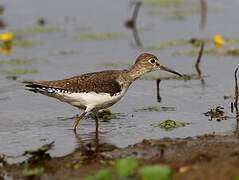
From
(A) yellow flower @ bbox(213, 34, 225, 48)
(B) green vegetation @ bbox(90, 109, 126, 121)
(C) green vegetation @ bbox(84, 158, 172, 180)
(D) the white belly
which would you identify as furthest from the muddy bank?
(A) yellow flower @ bbox(213, 34, 225, 48)

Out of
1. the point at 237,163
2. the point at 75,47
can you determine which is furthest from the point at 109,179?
the point at 75,47

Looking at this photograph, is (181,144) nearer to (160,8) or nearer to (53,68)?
(53,68)

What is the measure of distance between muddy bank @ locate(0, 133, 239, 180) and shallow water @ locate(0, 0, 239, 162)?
52cm

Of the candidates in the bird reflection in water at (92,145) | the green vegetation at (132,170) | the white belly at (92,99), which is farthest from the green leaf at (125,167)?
the white belly at (92,99)

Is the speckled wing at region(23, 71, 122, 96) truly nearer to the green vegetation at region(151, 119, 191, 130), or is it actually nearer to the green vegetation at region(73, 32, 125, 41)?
the green vegetation at region(151, 119, 191, 130)

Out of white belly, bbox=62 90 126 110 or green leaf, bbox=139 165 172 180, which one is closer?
green leaf, bbox=139 165 172 180

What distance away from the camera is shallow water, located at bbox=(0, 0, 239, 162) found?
10430 mm

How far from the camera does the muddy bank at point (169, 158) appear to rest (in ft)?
24.4

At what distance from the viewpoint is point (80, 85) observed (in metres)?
10.4

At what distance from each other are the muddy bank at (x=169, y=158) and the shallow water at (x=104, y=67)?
0.52 meters

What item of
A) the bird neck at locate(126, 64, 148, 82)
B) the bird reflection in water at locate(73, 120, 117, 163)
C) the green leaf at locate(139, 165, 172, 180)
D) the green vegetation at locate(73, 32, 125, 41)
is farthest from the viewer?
the green vegetation at locate(73, 32, 125, 41)

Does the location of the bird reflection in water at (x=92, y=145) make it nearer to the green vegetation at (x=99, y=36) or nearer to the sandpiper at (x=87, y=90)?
the sandpiper at (x=87, y=90)

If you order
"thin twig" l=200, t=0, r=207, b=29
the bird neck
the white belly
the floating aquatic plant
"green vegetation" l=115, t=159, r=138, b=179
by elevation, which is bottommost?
"green vegetation" l=115, t=159, r=138, b=179

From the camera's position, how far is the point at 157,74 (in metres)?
13.6
